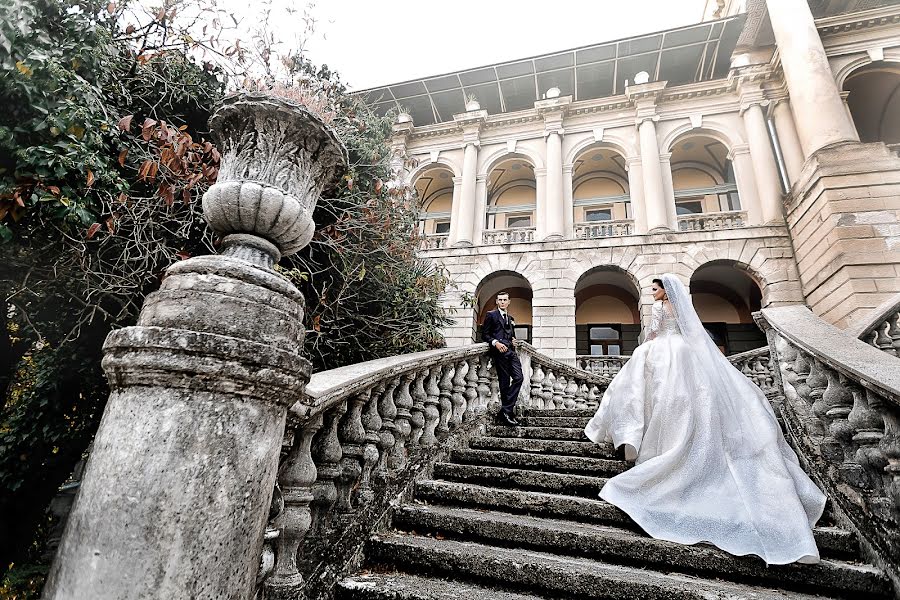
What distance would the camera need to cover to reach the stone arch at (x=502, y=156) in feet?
52.4

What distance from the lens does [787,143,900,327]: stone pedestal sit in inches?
358

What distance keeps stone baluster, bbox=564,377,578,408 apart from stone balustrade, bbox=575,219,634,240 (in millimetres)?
7505

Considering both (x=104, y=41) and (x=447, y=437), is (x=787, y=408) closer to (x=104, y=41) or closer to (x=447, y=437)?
(x=447, y=437)

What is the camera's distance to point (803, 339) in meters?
3.22

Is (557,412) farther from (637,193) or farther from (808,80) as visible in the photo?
(808,80)

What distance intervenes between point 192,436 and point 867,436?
3355mm

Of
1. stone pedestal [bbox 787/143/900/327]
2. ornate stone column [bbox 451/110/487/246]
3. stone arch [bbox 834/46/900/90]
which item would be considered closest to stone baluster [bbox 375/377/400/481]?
stone pedestal [bbox 787/143/900/327]

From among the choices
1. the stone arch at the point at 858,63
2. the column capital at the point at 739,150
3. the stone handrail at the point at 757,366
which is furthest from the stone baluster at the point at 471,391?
the stone arch at the point at 858,63

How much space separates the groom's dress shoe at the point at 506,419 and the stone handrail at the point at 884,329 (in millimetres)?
4075

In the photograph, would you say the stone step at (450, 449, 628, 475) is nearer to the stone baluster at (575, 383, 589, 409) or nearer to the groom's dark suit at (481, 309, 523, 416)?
the groom's dark suit at (481, 309, 523, 416)

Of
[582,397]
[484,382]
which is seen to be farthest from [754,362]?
[484,382]

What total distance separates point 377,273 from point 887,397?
4152 millimetres

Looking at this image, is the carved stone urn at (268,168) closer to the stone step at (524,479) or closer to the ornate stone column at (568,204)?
the stone step at (524,479)

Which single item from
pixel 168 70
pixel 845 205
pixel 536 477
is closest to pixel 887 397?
pixel 536 477
